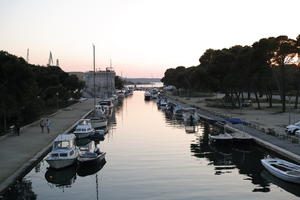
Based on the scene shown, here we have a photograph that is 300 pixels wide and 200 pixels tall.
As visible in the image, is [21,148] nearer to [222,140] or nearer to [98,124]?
[222,140]

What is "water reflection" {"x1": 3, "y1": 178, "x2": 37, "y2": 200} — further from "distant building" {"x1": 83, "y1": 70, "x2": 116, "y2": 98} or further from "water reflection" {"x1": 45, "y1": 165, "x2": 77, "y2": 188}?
"distant building" {"x1": 83, "y1": 70, "x2": 116, "y2": 98}

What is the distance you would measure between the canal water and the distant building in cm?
11711

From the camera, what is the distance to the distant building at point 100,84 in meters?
163

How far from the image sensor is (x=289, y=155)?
34812mm

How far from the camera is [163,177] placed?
3106 centimetres

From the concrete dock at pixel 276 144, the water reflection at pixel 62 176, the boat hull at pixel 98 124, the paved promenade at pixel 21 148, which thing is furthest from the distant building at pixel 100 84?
the water reflection at pixel 62 176

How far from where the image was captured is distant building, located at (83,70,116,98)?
163113 mm

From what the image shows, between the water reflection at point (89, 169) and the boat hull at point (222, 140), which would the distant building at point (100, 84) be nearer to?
the boat hull at point (222, 140)

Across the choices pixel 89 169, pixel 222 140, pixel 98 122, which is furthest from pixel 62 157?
pixel 98 122

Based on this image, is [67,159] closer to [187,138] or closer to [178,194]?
[178,194]

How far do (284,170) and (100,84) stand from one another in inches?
5706

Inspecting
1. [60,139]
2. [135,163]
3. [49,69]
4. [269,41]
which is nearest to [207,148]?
[135,163]

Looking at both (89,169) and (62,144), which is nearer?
(89,169)

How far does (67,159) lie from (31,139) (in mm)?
12313
